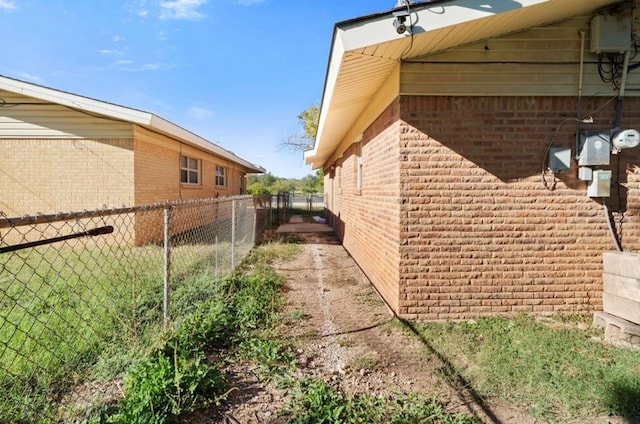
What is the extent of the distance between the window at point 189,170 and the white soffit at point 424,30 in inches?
369

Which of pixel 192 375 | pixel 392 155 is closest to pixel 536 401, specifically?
pixel 192 375

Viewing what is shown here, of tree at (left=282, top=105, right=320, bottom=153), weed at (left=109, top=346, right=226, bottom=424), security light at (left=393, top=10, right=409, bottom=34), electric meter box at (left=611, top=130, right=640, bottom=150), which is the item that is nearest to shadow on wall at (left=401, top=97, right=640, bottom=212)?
electric meter box at (left=611, top=130, right=640, bottom=150)

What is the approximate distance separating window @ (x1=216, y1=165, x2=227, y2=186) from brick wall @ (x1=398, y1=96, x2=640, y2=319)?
14.9 meters

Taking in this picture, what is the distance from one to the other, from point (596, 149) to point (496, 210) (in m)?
1.37

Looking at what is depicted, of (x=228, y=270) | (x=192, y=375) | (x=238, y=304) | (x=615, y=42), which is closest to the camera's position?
(x=192, y=375)

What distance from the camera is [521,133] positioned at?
4277 mm

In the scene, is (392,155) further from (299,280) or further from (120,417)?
(120,417)

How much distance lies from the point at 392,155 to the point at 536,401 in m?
3.04

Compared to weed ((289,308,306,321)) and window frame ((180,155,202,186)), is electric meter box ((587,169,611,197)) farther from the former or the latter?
window frame ((180,155,202,186))

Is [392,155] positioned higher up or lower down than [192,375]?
higher up

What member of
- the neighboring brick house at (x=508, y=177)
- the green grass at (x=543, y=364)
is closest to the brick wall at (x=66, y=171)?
the neighboring brick house at (x=508, y=177)

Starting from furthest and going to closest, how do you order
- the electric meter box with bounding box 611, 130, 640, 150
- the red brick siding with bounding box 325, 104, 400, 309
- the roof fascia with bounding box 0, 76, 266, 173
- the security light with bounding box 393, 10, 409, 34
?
the roof fascia with bounding box 0, 76, 266, 173 < the red brick siding with bounding box 325, 104, 400, 309 < the electric meter box with bounding box 611, 130, 640, 150 < the security light with bounding box 393, 10, 409, 34

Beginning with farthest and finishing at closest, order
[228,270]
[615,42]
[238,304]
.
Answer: [228,270] < [238,304] < [615,42]

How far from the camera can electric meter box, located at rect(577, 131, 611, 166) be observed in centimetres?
409
